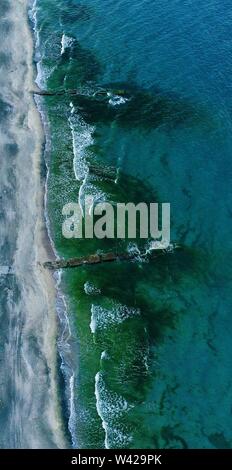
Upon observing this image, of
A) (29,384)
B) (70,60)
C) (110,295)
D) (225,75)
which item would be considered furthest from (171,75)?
(29,384)

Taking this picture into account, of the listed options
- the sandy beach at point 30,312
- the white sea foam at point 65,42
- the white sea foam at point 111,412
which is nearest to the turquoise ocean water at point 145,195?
the white sea foam at point 111,412

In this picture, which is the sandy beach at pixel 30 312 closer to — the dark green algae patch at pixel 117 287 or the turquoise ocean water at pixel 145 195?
the turquoise ocean water at pixel 145 195

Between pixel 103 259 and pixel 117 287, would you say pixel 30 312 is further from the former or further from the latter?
pixel 103 259

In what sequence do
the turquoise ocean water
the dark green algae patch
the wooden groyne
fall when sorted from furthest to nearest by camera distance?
1. the wooden groyne
2. the dark green algae patch
3. the turquoise ocean water

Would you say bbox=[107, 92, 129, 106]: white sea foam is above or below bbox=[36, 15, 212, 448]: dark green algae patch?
above

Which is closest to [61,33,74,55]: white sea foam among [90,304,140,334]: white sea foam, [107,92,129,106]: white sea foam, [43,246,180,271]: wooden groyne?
[107,92,129,106]: white sea foam

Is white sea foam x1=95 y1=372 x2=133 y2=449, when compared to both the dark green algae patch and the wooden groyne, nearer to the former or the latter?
the dark green algae patch

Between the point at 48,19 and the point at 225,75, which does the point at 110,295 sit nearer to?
the point at 225,75
